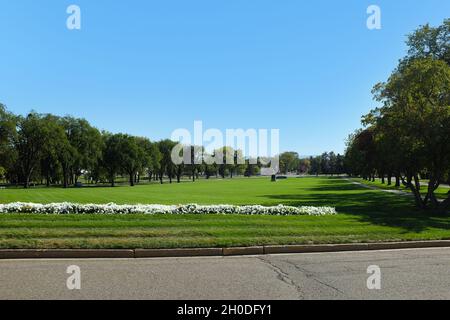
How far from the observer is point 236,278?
8414 mm

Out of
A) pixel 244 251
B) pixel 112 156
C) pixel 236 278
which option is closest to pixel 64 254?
pixel 244 251

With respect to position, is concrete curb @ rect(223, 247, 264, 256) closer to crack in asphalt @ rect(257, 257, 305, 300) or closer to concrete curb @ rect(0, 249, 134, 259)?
crack in asphalt @ rect(257, 257, 305, 300)

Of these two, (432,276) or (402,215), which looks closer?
(432,276)

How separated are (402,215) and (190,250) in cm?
1192

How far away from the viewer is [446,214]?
20.2 metres

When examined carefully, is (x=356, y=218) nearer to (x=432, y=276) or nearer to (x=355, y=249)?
(x=355, y=249)

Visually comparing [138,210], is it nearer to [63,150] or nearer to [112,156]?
[63,150]

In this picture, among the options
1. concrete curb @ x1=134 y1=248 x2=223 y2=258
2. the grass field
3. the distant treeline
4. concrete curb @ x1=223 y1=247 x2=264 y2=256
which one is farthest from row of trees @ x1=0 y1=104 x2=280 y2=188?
concrete curb @ x1=223 y1=247 x2=264 y2=256

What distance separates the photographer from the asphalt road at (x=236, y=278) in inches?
283

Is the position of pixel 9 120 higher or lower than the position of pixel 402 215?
higher

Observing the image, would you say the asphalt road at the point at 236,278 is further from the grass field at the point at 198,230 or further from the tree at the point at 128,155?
the tree at the point at 128,155

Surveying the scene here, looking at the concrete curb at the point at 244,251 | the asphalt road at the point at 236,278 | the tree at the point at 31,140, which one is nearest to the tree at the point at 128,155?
the tree at the point at 31,140
